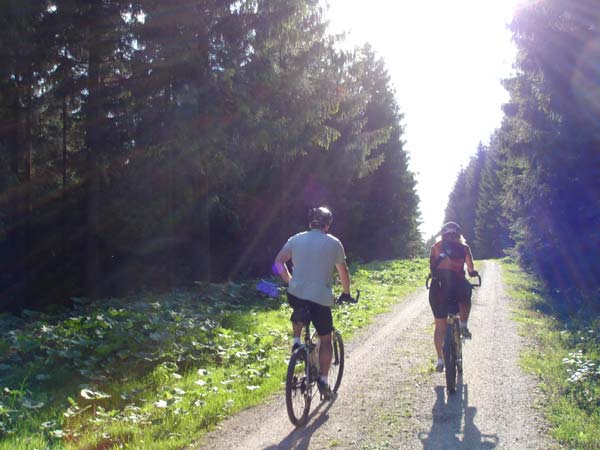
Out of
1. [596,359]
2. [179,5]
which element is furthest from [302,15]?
[596,359]

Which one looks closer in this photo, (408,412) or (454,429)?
(454,429)

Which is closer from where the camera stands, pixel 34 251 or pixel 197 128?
pixel 197 128

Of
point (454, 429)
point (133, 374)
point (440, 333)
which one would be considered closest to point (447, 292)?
point (440, 333)

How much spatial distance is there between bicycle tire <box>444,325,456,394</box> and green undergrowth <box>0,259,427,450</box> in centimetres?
212

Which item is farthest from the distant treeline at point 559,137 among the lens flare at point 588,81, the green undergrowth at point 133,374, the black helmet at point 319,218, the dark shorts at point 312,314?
the dark shorts at point 312,314

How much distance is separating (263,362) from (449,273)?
3.17 metres

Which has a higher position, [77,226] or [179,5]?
[179,5]

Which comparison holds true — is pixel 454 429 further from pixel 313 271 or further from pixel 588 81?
pixel 588 81

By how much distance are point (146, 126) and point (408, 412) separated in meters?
9.27

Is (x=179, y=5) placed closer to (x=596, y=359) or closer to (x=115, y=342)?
(x=115, y=342)

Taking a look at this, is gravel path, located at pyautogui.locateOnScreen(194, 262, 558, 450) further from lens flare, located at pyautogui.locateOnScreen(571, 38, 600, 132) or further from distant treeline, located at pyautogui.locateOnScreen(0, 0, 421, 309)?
distant treeline, located at pyautogui.locateOnScreen(0, 0, 421, 309)

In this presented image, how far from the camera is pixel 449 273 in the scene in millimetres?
6320

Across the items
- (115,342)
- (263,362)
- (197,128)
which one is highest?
(197,128)

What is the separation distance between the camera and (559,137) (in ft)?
40.7
